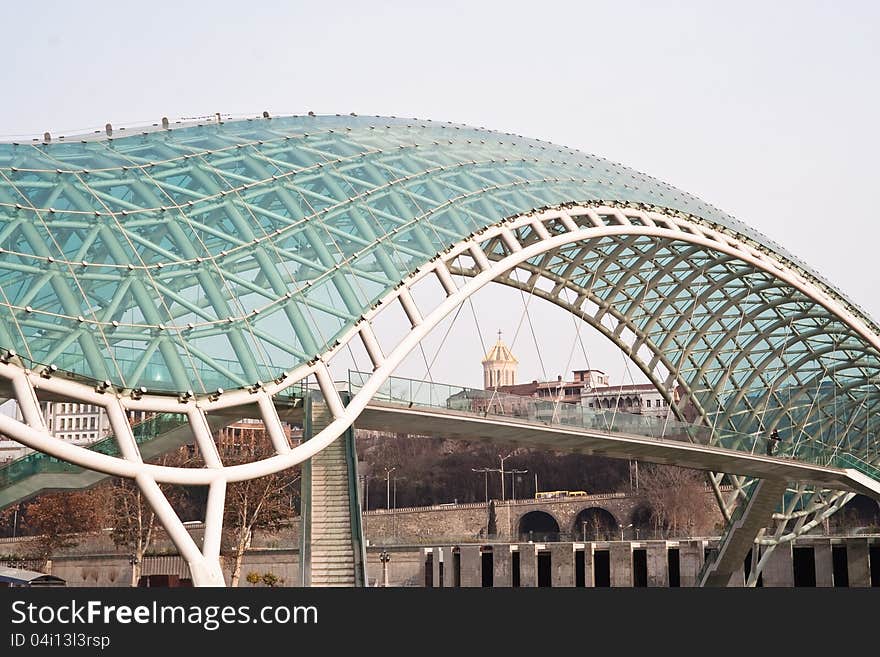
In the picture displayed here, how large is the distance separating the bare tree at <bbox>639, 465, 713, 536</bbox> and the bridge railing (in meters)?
45.0

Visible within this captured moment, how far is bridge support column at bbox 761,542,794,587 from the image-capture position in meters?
74.4

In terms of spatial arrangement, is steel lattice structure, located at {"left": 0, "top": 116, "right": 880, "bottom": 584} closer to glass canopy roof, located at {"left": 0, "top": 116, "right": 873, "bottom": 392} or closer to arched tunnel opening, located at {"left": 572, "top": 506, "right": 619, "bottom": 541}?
glass canopy roof, located at {"left": 0, "top": 116, "right": 873, "bottom": 392}

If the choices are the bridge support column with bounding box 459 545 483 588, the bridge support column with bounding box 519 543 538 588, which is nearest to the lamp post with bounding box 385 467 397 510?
the bridge support column with bounding box 459 545 483 588

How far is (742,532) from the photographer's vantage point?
6525 cm

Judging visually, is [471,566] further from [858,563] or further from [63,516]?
[63,516]

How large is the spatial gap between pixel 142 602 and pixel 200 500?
8913 centimetres

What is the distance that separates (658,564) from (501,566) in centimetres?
1056

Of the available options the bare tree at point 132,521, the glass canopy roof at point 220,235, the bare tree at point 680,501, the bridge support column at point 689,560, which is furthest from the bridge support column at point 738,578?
the bare tree at point 680,501

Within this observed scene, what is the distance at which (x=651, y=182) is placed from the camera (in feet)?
181

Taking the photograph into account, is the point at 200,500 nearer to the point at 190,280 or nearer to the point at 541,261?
the point at 541,261

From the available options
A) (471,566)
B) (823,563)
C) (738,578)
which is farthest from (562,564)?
(823,563)

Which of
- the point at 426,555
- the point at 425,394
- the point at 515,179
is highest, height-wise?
the point at 515,179

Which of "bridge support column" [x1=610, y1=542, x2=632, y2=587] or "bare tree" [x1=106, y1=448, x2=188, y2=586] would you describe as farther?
"bare tree" [x1=106, y1=448, x2=188, y2=586]

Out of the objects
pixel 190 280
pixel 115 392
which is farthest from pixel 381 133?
pixel 115 392
